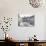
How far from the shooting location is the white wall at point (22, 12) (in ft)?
11.4

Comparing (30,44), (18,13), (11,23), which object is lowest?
(30,44)

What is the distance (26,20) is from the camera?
3523 mm

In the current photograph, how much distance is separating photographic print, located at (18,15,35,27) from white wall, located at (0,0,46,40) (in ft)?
0.28

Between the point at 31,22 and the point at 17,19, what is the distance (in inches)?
15.9

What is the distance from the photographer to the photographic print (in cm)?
350

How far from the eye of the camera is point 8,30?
11.4 ft

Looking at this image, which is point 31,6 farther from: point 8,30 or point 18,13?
point 8,30

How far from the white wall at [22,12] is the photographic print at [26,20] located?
85 mm

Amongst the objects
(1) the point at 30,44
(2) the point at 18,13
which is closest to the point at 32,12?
(2) the point at 18,13

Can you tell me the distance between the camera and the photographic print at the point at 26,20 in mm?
3496

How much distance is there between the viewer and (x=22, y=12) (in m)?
3.53

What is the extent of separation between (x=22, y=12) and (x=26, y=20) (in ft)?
0.83

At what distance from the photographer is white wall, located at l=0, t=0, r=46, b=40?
3.48 meters

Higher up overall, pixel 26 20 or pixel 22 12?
pixel 22 12
